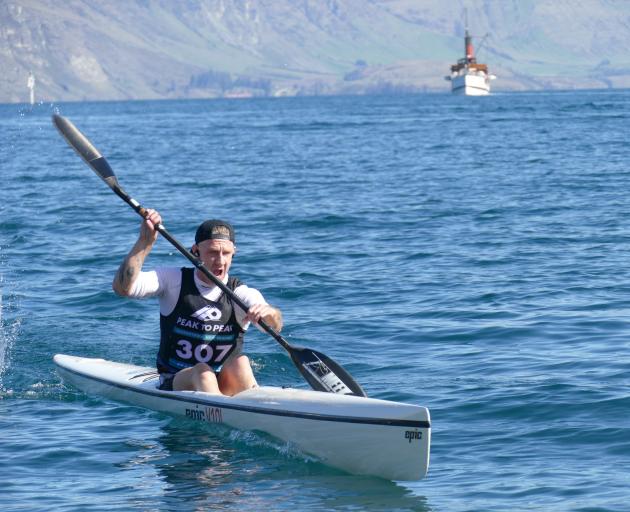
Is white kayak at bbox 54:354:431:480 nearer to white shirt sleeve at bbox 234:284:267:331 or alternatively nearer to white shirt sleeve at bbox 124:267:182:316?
white shirt sleeve at bbox 234:284:267:331

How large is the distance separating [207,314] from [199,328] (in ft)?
0.45

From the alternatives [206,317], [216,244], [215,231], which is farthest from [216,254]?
[206,317]

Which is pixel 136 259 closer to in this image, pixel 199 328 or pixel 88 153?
pixel 199 328

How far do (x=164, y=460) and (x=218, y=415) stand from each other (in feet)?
2.18

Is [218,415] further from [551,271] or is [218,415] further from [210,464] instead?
[551,271]

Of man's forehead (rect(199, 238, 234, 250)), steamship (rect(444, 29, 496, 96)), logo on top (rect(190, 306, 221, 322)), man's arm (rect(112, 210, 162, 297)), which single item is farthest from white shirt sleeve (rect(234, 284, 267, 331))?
steamship (rect(444, 29, 496, 96))

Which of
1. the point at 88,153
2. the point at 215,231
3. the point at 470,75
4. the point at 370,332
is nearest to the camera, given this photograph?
the point at 215,231

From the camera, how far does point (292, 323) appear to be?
14250 mm

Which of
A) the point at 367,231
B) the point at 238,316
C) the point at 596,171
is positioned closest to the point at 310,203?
the point at 367,231

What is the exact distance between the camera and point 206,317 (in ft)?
31.4

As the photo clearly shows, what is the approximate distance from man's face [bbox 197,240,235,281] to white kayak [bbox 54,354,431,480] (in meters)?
1.07

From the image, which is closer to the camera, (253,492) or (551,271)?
(253,492)

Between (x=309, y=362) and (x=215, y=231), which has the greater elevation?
(x=215, y=231)

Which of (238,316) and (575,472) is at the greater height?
(238,316)
